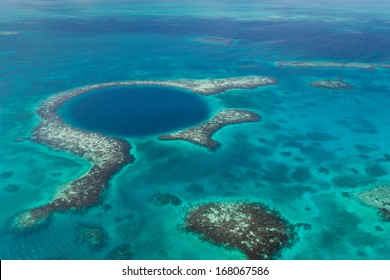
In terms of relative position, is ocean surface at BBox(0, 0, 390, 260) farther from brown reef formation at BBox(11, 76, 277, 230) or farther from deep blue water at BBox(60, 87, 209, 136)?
brown reef formation at BBox(11, 76, 277, 230)

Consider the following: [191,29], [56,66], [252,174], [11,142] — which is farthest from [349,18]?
[11,142]

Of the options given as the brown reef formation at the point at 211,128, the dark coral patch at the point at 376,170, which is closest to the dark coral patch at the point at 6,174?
the brown reef formation at the point at 211,128

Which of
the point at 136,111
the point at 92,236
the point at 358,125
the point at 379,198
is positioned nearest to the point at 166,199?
the point at 92,236

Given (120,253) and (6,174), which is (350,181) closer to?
(120,253)

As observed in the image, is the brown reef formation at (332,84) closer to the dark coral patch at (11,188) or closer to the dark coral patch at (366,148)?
the dark coral patch at (366,148)

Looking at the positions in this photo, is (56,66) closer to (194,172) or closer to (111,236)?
(194,172)
